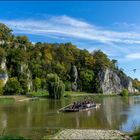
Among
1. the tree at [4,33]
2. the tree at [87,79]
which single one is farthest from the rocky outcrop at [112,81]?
the tree at [4,33]

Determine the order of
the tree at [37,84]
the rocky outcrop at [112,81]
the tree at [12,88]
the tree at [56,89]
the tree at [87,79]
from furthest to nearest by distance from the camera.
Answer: the rocky outcrop at [112,81] < the tree at [87,79] < the tree at [37,84] < the tree at [12,88] < the tree at [56,89]

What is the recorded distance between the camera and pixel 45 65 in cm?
14312

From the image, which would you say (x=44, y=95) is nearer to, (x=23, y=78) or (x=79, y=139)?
(x=23, y=78)

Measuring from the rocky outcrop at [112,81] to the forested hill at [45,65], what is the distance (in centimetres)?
80

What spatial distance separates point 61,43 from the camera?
588 feet

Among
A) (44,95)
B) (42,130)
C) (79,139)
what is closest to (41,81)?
(44,95)

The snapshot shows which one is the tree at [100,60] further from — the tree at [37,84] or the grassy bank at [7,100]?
the grassy bank at [7,100]

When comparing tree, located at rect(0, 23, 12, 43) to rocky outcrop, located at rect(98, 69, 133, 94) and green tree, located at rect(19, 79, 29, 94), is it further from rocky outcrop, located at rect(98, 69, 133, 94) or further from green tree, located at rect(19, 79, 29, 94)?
rocky outcrop, located at rect(98, 69, 133, 94)

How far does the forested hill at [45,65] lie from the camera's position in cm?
11799

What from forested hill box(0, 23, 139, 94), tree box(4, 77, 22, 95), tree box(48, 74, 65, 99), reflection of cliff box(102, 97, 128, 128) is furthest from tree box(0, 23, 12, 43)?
reflection of cliff box(102, 97, 128, 128)

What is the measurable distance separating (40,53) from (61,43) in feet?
95.6

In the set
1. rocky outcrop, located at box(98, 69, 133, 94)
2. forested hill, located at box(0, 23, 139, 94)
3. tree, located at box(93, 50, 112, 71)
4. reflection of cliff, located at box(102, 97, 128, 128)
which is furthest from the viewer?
tree, located at box(93, 50, 112, 71)

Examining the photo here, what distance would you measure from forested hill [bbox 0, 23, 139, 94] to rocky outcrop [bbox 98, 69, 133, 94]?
0.80 m

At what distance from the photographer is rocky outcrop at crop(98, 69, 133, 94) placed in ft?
529
